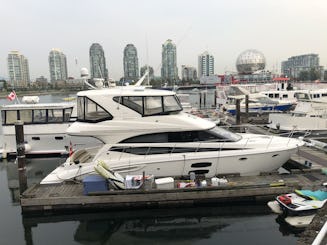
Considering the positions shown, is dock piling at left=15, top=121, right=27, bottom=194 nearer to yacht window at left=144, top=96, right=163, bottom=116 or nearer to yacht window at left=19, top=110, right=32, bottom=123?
yacht window at left=144, top=96, right=163, bottom=116

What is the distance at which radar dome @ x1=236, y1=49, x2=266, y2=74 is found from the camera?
337 ft

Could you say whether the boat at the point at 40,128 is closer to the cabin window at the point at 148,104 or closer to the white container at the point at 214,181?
the cabin window at the point at 148,104

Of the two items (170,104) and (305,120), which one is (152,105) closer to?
(170,104)

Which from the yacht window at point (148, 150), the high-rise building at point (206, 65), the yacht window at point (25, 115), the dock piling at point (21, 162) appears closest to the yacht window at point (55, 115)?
the yacht window at point (25, 115)

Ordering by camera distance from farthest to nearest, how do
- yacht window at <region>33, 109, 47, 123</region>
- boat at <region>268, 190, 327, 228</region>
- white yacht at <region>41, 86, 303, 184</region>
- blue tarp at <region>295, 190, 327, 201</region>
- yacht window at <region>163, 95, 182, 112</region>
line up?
1. yacht window at <region>33, 109, 47, 123</region>
2. yacht window at <region>163, 95, 182, 112</region>
3. white yacht at <region>41, 86, 303, 184</region>
4. blue tarp at <region>295, 190, 327, 201</region>
5. boat at <region>268, 190, 327, 228</region>

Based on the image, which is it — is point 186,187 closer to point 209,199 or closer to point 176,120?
point 209,199

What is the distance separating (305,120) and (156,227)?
15092 millimetres

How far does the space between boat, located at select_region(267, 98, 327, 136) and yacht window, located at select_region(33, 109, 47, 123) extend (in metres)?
15.1

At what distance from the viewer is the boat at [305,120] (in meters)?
A: 19.3

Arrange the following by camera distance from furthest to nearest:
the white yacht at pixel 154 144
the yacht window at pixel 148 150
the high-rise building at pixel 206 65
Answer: the high-rise building at pixel 206 65 < the yacht window at pixel 148 150 < the white yacht at pixel 154 144

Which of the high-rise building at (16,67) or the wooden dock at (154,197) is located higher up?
the high-rise building at (16,67)

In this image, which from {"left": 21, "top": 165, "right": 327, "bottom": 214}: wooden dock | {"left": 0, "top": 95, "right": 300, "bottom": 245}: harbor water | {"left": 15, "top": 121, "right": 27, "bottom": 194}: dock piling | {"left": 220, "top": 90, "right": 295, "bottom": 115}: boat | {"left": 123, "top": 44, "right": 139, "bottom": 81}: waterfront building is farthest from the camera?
{"left": 220, "top": 90, "right": 295, "bottom": 115}: boat

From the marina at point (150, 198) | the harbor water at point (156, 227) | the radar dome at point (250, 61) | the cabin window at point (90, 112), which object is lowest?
the harbor water at point (156, 227)

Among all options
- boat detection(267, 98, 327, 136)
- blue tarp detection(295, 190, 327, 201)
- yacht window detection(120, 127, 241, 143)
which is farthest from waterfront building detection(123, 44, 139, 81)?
blue tarp detection(295, 190, 327, 201)
